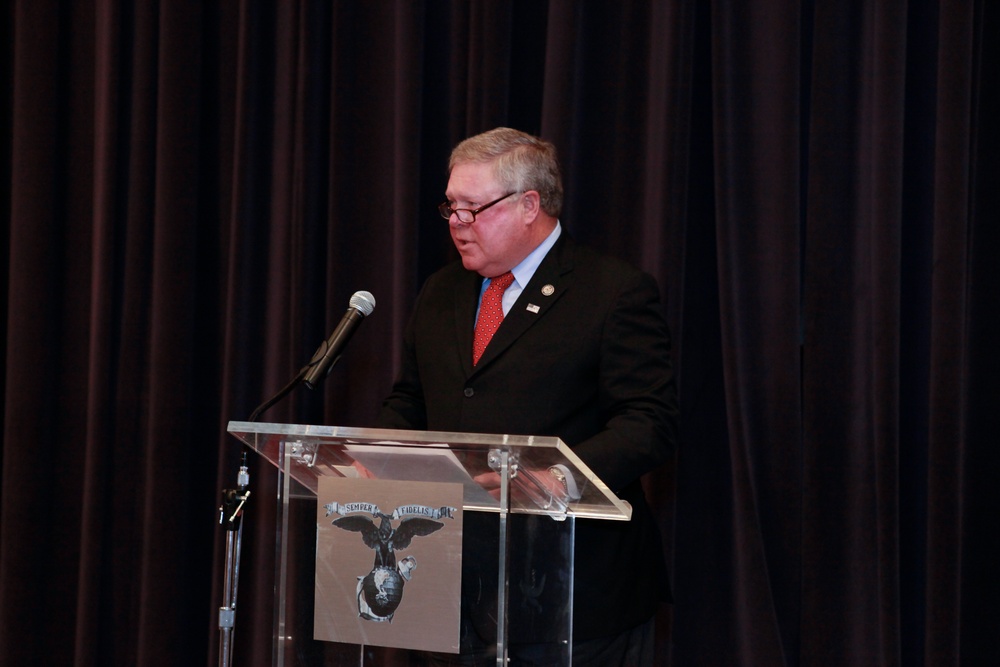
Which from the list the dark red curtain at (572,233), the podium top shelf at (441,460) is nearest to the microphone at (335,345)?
the podium top shelf at (441,460)

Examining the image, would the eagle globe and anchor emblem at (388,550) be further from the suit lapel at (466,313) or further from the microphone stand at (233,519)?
the suit lapel at (466,313)

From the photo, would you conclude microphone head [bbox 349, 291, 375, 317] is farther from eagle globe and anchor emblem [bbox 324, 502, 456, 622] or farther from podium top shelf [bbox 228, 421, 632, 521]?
eagle globe and anchor emblem [bbox 324, 502, 456, 622]

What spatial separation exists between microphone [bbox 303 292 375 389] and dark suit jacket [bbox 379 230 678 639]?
339 mm

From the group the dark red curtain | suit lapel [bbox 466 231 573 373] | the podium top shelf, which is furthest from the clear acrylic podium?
the dark red curtain

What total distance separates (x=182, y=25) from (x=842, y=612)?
8.85 feet

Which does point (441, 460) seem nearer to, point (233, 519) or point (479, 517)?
point (479, 517)

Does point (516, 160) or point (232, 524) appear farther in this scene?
point (516, 160)

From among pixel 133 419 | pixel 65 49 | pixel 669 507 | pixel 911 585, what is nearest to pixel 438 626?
pixel 669 507

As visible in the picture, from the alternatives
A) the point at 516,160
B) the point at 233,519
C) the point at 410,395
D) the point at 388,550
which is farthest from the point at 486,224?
the point at 388,550

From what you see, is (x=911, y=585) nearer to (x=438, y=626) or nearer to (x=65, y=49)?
(x=438, y=626)

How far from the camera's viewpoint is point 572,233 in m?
3.07

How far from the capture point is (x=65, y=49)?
3.71 metres

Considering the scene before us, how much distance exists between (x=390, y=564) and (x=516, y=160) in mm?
1104

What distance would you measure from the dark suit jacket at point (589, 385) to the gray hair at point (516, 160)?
14 cm
